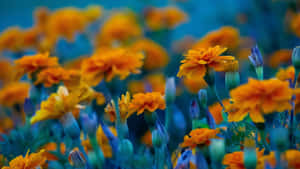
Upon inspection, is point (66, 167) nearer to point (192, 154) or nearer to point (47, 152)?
point (47, 152)

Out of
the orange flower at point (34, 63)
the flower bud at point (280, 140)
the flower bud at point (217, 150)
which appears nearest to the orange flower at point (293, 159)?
the flower bud at point (280, 140)

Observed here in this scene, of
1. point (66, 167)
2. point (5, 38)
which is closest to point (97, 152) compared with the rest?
point (66, 167)

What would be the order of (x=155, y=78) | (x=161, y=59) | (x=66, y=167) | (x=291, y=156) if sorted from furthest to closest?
(x=161, y=59)
(x=155, y=78)
(x=66, y=167)
(x=291, y=156)

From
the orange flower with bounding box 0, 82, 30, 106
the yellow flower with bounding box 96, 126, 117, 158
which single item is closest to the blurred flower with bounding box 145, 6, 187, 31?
the orange flower with bounding box 0, 82, 30, 106

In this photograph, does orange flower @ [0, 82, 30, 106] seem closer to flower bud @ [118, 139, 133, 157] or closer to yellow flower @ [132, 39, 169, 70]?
yellow flower @ [132, 39, 169, 70]

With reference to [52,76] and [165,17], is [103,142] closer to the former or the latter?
[52,76]

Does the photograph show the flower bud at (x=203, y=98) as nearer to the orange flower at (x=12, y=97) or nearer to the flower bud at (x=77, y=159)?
the flower bud at (x=77, y=159)
